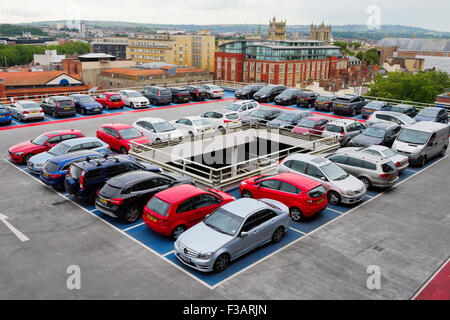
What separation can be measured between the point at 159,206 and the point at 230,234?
2.65 m

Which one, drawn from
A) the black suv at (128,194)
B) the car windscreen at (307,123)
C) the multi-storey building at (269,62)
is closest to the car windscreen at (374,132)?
the car windscreen at (307,123)

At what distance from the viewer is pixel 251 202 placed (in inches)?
460

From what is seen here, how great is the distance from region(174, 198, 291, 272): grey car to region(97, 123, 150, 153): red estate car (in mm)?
9503

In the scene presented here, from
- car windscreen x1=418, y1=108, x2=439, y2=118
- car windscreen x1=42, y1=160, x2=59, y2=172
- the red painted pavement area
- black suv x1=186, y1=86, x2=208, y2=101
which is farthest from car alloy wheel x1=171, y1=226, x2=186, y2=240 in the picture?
black suv x1=186, y1=86, x2=208, y2=101

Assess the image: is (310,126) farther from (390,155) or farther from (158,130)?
(158,130)

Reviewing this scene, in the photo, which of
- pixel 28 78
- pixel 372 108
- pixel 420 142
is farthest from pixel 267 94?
pixel 28 78

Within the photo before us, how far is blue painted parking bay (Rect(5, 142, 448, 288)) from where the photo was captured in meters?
9.98

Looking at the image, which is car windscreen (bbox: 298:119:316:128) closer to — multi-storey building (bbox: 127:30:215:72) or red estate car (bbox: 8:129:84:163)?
red estate car (bbox: 8:129:84:163)

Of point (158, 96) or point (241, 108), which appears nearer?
point (241, 108)

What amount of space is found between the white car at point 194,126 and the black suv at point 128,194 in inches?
364

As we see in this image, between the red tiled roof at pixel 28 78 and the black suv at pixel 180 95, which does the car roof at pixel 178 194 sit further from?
the red tiled roof at pixel 28 78

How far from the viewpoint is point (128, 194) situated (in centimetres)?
1265
